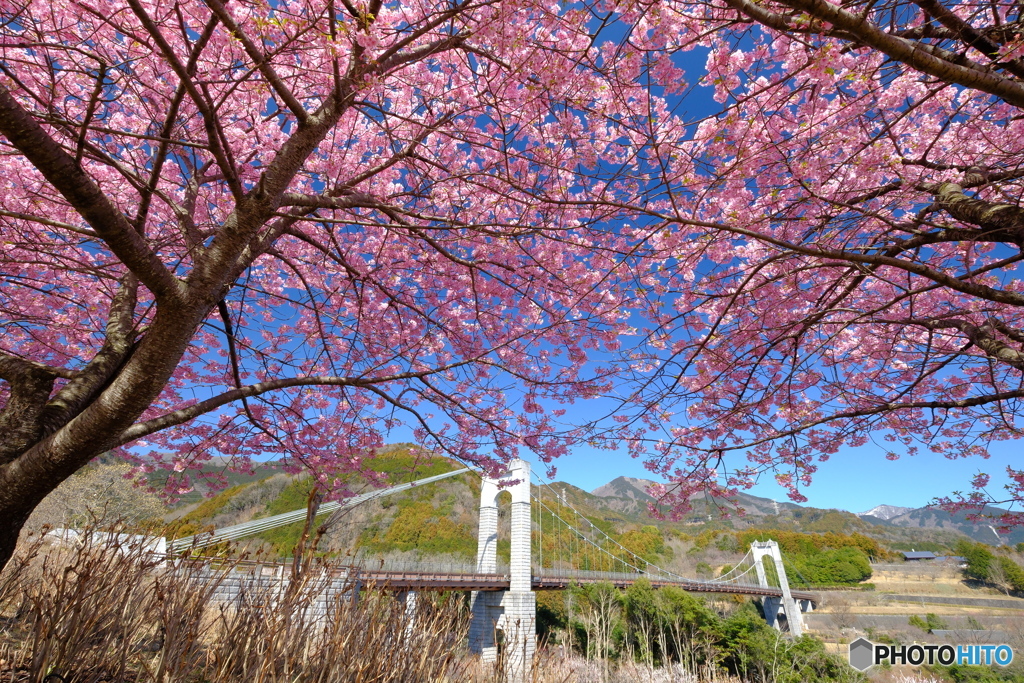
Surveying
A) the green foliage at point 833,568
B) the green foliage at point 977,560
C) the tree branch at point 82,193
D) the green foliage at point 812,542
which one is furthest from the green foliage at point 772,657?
the green foliage at point 812,542

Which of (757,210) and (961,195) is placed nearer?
(961,195)

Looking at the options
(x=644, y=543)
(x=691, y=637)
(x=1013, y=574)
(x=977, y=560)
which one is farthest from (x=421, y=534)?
(x=977, y=560)

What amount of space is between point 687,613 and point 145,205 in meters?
15.3

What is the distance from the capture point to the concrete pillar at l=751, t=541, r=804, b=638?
93.1 ft

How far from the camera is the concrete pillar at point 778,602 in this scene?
93.1 ft

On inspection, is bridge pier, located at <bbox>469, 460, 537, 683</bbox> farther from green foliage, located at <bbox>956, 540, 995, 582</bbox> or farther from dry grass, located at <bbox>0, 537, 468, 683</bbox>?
green foliage, located at <bbox>956, 540, 995, 582</bbox>

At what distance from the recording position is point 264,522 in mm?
11648

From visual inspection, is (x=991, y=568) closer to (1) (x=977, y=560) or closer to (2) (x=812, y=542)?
(1) (x=977, y=560)

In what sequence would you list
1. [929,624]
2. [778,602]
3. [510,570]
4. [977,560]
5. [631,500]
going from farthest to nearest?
[631,500]
[778,602]
[977,560]
[929,624]
[510,570]

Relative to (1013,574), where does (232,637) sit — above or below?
above

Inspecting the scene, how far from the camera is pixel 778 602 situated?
2947cm

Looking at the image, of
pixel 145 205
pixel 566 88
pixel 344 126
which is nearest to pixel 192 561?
pixel 145 205

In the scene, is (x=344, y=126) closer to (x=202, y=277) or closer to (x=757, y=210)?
(x=202, y=277)

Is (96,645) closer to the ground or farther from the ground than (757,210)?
closer to the ground
